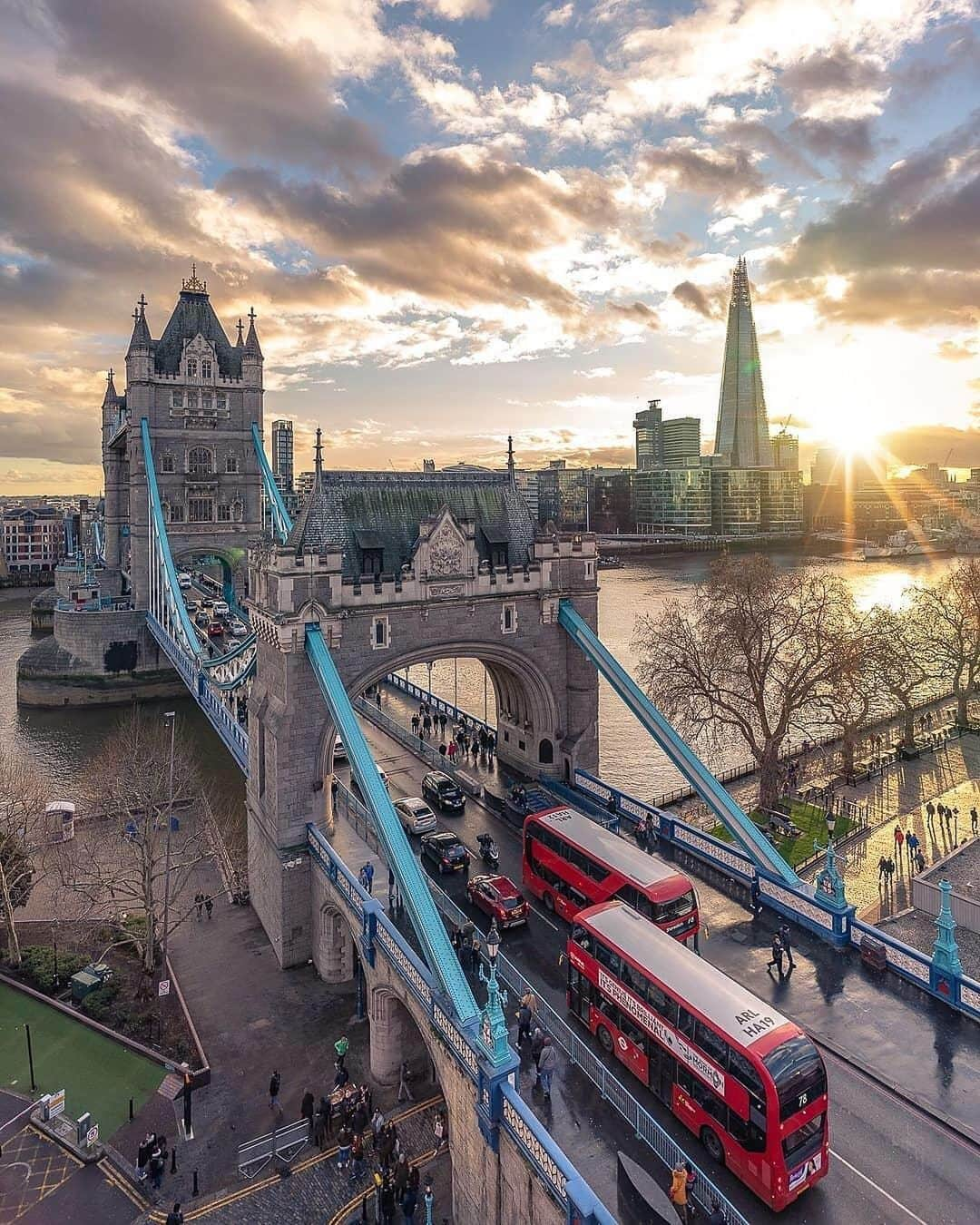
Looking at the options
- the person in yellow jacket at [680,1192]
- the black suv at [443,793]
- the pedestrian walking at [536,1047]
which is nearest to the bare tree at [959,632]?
the black suv at [443,793]

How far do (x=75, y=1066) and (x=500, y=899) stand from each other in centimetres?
1427

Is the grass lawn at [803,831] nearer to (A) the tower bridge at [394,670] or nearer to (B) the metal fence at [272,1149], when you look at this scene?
(A) the tower bridge at [394,670]

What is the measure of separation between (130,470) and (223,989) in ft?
A: 196

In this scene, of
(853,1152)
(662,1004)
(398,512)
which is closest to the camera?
(853,1152)

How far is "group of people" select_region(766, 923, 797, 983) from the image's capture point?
19828mm

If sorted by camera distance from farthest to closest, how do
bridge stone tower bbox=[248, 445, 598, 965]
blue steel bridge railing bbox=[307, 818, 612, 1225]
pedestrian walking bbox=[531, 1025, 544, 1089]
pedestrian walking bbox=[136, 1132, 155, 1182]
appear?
bridge stone tower bbox=[248, 445, 598, 965] < pedestrian walking bbox=[136, 1132, 155, 1182] < pedestrian walking bbox=[531, 1025, 544, 1089] < blue steel bridge railing bbox=[307, 818, 612, 1225]

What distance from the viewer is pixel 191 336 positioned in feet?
248

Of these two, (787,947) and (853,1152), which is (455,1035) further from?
(787,947)

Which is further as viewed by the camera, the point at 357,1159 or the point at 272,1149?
Result: the point at 272,1149

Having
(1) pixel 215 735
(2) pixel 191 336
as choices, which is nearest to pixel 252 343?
(2) pixel 191 336

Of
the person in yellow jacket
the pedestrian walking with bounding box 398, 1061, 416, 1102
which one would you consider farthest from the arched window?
the person in yellow jacket

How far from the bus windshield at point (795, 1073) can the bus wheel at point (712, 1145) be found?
181 cm

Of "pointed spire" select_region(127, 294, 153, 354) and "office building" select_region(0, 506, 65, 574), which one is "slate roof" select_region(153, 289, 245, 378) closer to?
"pointed spire" select_region(127, 294, 153, 354)

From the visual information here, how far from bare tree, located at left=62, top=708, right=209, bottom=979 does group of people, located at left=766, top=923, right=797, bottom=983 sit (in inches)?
794
